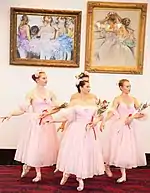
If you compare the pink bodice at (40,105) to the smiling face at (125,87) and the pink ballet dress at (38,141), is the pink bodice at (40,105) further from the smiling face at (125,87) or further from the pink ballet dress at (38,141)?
the smiling face at (125,87)

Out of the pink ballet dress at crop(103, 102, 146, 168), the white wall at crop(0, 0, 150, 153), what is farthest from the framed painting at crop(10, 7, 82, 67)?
the pink ballet dress at crop(103, 102, 146, 168)

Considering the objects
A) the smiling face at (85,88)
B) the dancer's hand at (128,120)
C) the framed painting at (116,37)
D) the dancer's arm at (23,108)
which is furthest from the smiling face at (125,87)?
the dancer's arm at (23,108)

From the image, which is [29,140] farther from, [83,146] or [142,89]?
[142,89]

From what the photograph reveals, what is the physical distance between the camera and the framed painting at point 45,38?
4.77 m

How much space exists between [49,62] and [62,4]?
A: 769 mm

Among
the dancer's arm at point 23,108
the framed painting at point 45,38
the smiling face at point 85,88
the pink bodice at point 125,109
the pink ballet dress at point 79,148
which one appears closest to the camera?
the pink ballet dress at point 79,148

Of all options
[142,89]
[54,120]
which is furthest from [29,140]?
[142,89]

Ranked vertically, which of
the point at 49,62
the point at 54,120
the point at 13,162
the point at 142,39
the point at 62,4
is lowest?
the point at 13,162

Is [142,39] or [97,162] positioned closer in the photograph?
[97,162]

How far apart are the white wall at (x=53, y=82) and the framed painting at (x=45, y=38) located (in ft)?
0.26

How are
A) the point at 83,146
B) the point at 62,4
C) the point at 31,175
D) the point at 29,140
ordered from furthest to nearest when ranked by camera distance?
the point at 62,4 < the point at 31,175 < the point at 29,140 < the point at 83,146

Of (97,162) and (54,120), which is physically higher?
(54,120)

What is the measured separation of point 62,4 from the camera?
4.79m

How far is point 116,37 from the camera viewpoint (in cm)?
484
